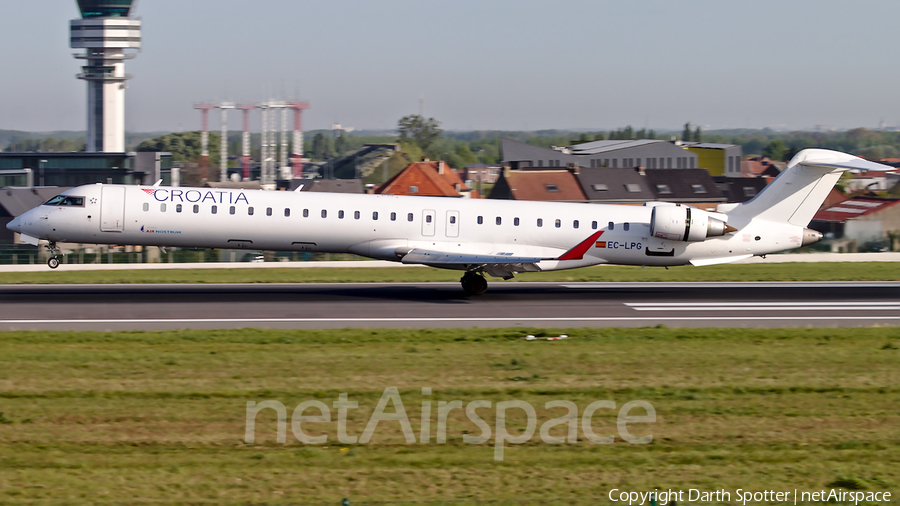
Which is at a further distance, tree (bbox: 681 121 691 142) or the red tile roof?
tree (bbox: 681 121 691 142)

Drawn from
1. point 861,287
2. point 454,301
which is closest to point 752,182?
Answer: point 861,287

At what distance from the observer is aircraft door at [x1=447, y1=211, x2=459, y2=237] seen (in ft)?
79.3

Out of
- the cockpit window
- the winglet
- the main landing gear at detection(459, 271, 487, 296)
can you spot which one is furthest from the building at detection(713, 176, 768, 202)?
the cockpit window

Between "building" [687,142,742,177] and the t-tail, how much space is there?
284 ft

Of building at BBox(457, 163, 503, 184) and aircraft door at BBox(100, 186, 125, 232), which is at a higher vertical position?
building at BBox(457, 163, 503, 184)

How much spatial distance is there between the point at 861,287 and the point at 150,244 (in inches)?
897

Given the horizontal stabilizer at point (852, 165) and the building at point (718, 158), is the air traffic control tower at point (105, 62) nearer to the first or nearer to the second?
the building at point (718, 158)

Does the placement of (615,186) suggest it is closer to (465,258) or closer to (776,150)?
(465,258)

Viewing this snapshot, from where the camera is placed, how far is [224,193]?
945 inches

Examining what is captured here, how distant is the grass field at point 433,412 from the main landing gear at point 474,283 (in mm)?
6237

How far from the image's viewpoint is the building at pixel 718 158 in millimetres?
110250

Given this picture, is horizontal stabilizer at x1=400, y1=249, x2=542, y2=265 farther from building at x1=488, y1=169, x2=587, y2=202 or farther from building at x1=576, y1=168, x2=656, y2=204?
building at x1=576, y1=168, x2=656, y2=204

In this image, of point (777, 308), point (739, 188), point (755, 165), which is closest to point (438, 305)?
point (777, 308)

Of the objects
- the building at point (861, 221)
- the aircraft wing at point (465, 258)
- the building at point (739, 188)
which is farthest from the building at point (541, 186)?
the aircraft wing at point (465, 258)
